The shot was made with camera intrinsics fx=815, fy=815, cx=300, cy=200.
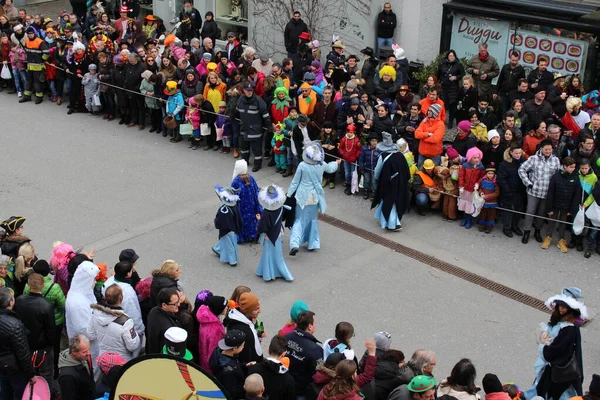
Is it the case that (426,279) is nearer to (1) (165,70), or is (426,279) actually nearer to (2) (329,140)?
(2) (329,140)

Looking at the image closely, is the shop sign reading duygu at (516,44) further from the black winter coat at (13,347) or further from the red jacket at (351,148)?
the black winter coat at (13,347)

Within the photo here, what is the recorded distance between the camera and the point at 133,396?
5012 mm

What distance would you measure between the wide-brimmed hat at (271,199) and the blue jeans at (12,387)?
384cm

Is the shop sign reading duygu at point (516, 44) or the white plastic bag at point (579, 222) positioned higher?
the shop sign reading duygu at point (516, 44)

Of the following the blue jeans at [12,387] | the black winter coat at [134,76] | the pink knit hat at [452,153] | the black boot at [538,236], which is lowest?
the blue jeans at [12,387]

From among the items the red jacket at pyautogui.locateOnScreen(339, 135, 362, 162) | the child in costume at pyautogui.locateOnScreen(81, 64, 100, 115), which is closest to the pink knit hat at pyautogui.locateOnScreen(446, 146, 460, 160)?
the red jacket at pyautogui.locateOnScreen(339, 135, 362, 162)

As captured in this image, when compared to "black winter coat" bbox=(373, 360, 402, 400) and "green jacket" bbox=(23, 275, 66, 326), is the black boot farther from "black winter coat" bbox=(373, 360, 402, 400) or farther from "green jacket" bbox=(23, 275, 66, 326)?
"green jacket" bbox=(23, 275, 66, 326)

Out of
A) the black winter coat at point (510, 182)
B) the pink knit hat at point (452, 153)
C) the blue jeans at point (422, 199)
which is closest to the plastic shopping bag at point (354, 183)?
the blue jeans at point (422, 199)

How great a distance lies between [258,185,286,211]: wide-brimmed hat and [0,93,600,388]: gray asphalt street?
3.50 feet

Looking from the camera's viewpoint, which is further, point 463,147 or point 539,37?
point 539,37

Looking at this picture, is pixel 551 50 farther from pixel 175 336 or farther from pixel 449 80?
pixel 175 336

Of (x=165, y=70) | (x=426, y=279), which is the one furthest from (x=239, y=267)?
(x=165, y=70)

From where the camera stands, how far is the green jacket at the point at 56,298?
8133mm

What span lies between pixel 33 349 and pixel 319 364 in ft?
9.87
